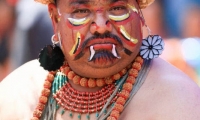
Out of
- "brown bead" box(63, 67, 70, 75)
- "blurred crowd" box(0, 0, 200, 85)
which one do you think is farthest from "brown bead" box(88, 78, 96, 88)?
"blurred crowd" box(0, 0, 200, 85)

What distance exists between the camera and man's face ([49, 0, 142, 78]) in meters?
1.61

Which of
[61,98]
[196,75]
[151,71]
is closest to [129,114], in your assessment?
[151,71]

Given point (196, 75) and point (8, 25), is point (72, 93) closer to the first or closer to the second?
point (196, 75)

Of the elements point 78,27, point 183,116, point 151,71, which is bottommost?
point 183,116

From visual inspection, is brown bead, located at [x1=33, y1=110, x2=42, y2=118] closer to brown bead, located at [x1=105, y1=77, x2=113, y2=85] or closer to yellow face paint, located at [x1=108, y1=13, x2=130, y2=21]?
brown bead, located at [x1=105, y1=77, x2=113, y2=85]

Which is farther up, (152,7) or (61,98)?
(152,7)

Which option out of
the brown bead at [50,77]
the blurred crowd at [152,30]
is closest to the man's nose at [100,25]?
the brown bead at [50,77]

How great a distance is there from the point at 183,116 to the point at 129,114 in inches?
7.8

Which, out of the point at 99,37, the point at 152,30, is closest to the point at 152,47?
the point at 99,37

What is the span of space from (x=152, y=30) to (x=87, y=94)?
1.45 m

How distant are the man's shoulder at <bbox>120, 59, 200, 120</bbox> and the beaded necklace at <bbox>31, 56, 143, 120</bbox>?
0.04 m

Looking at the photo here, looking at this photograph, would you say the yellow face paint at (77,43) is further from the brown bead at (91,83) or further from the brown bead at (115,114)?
the brown bead at (115,114)

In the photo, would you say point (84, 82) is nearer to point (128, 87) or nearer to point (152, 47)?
point (128, 87)

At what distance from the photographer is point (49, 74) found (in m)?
1.87
